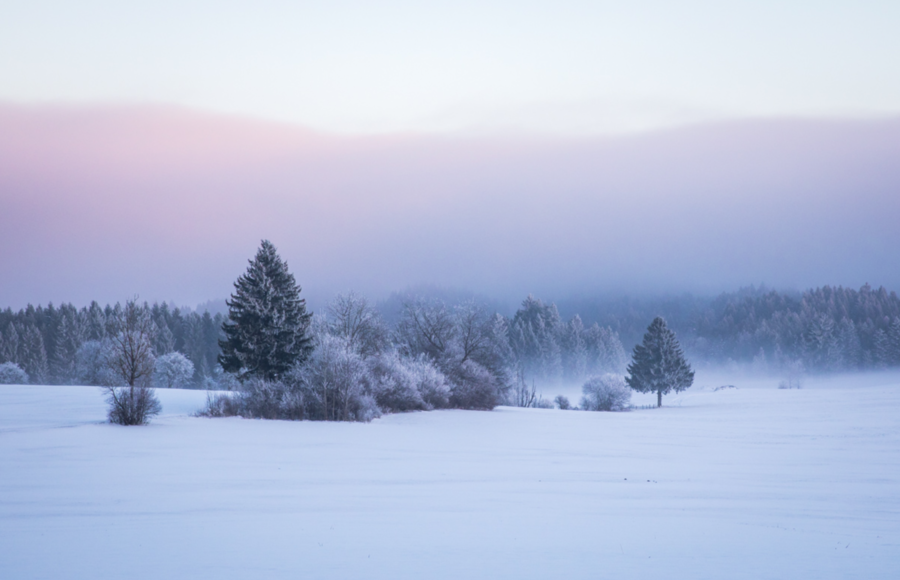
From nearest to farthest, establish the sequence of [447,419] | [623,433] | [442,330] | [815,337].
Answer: [623,433]
[447,419]
[442,330]
[815,337]

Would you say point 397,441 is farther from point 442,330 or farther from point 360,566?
point 442,330

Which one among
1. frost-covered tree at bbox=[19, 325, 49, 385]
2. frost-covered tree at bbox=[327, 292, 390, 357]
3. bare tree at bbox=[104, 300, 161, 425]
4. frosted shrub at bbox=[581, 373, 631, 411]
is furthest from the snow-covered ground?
frost-covered tree at bbox=[19, 325, 49, 385]

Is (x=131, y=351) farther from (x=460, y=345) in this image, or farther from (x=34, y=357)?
(x=34, y=357)

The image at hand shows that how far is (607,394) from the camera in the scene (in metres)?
62.7

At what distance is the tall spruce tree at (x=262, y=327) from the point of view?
122ft

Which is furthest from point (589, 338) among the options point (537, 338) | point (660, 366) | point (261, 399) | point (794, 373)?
point (261, 399)

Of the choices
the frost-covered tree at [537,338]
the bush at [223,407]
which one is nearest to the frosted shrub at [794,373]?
the frost-covered tree at [537,338]

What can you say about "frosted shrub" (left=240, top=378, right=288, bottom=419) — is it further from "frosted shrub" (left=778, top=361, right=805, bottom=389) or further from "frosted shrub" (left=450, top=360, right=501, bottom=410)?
"frosted shrub" (left=778, top=361, right=805, bottom=389)

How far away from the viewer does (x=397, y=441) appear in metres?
25.8

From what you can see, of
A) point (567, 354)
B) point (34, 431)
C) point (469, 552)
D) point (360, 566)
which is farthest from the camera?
point (567, 354)

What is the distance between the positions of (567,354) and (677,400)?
162 ft

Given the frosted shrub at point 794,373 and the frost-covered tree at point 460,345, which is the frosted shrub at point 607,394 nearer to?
the frost-covered tree at point 460,345

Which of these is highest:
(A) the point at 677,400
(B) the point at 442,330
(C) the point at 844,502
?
(B) the point at 442,330

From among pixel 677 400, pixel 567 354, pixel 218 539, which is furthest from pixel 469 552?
pixel 567 354
